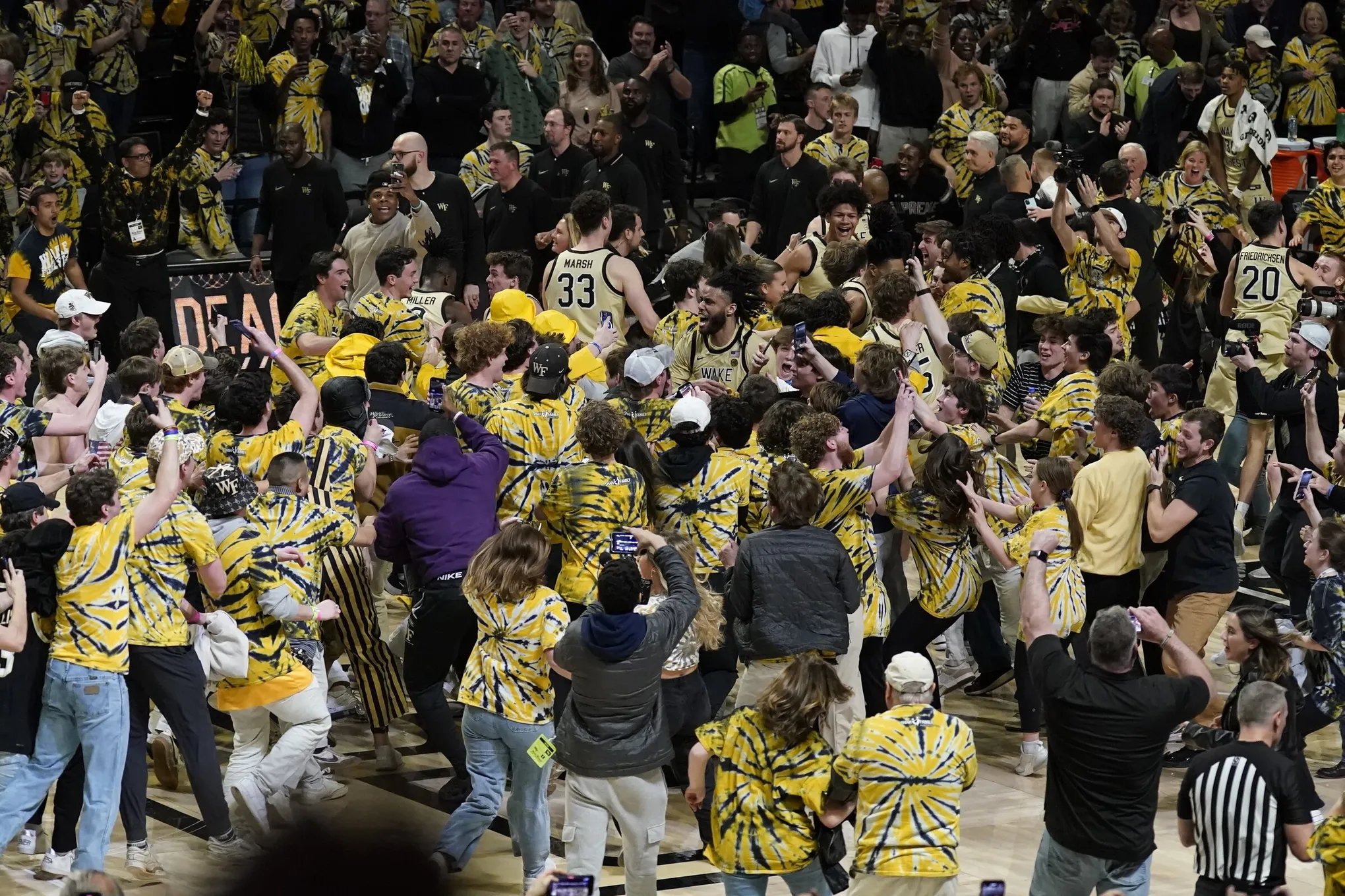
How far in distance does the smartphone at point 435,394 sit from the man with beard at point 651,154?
4.31 metres

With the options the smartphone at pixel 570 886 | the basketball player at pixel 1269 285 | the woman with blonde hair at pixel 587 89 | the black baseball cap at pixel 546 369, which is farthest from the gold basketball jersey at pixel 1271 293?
the smartphone at pixel 570 886

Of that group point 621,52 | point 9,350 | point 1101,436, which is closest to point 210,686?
point 9,350

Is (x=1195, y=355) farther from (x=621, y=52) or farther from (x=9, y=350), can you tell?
(x=9, y=350)

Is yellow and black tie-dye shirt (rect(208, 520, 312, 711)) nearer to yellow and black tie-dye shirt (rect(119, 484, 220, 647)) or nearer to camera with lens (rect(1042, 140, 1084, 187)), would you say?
yellow and black tie-dye shirt (rect(119, 484, 220, 647))

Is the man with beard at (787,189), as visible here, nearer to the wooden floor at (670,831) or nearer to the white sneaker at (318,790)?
the wooden floor at (670,831)

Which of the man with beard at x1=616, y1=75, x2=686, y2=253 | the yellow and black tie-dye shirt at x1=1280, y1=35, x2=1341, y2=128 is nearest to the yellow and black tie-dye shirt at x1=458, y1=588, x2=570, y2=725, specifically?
the man with beard at x1=616, y1=75, x2=686, y2=253

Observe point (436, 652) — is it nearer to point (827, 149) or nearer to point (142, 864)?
point (142, 864)

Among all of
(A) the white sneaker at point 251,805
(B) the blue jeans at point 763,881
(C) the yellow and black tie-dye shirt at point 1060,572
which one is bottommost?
(A) the white sneaker at point 251,805

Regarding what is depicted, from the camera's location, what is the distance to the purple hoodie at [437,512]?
7.85m

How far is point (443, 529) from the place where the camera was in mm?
7867

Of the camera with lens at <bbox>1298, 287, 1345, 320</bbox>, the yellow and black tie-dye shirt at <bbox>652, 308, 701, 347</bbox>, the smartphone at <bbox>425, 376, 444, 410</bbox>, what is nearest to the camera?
the smartphone at <bbox>425, 376, 444, 410</bbox>

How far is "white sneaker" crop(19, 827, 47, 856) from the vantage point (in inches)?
299

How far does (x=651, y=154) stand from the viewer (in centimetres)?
1420

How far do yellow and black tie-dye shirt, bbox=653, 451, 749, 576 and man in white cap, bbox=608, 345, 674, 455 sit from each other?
71 centimetres
